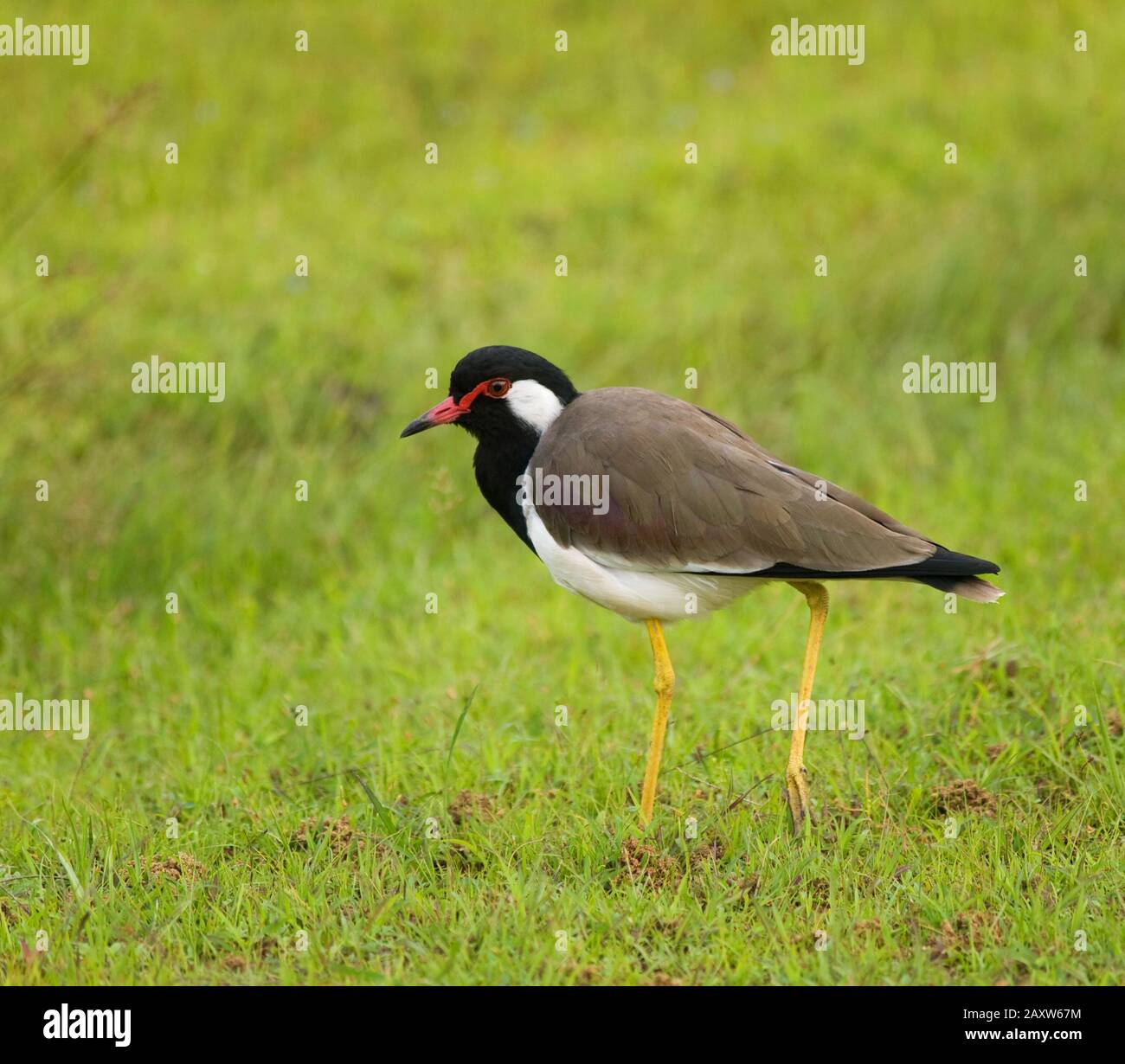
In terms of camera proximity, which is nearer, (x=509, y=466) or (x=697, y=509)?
(x=697, y=509)

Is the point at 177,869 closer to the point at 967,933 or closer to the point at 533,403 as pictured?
the point at 533,403

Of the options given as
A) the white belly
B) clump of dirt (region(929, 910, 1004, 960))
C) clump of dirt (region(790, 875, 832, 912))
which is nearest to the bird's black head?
the white belly

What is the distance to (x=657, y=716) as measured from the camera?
4.94 metres

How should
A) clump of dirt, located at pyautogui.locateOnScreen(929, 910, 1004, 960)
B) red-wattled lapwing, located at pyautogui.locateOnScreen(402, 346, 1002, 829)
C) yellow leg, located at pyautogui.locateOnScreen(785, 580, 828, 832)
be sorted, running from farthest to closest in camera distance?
1. yellow leg, located at pyautogui.locateOnScreen(785, 580, 828, 832)
2. red-wattled lapwing, located at pyautogui.locateOnScreen(402, 346, 1002, 829)
3. clump of dirt, located at pyautogui.locateOnScreen(929, 910, 1004, 960)

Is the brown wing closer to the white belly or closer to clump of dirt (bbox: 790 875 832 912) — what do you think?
the white belly

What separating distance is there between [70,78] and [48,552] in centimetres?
588

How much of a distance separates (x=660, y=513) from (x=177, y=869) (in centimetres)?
197

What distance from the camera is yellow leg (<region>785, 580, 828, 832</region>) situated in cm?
483

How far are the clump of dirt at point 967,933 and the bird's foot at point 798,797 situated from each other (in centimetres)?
69

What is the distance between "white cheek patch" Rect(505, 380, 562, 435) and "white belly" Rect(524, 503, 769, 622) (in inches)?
14.0

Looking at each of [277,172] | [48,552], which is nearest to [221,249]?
[277,172]

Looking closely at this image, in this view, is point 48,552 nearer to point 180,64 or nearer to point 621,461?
point 621,461

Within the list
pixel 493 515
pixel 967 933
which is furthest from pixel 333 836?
pixel 493 515

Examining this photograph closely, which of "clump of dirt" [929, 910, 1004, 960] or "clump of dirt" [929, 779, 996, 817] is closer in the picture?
"clump of dirt" [929, 910, 1004, 960]
